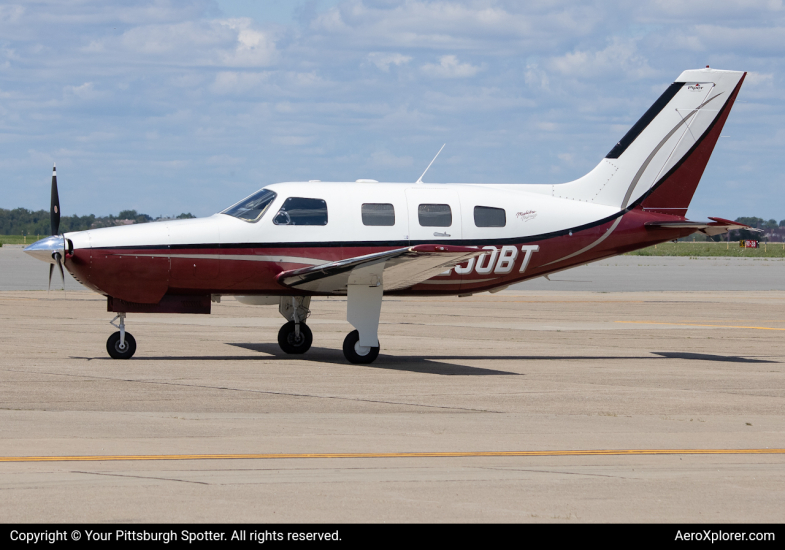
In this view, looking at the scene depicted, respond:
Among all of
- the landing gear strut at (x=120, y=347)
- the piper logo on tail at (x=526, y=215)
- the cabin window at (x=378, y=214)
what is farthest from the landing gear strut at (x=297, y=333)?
the piper logo on tail at (x=526, y=215)

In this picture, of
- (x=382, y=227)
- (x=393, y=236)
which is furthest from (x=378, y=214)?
(x=393, y=236)

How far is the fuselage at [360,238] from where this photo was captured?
15312mm

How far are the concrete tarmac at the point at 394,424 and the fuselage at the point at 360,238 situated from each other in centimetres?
134

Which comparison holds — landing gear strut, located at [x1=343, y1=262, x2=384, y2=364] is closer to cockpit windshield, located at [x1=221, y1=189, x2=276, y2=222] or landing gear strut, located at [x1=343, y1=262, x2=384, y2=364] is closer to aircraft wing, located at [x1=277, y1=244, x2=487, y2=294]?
aircraft wing, located at [x1=277, y1=244, x2=487, y2=294]

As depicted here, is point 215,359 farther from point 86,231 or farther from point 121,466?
point 121,466

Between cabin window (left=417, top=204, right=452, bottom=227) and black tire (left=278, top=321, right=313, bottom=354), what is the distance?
2884 mm

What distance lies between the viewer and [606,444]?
8.95 meters

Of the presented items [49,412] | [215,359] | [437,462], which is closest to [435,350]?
[215,359]

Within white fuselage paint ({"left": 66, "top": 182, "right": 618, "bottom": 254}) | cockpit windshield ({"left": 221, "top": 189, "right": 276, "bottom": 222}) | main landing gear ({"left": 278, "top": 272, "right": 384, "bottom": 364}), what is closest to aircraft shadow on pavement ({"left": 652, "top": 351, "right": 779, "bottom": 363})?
white fuselage paint ({"left": 66, "top": 182, "right": 618, "bottom": 254})

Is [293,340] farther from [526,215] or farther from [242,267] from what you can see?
[526,215]

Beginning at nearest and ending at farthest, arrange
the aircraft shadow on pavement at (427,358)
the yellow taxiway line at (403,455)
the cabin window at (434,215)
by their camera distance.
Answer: the yellow taxiway line at (403,455)
the aircraft shadow on pavement at (427,358)
the cabin window at (434,215)

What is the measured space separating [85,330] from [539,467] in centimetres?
1486

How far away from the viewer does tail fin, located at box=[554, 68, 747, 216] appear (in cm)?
1784

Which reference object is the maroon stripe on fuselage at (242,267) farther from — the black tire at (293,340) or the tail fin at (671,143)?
the black tire at (293,340)
